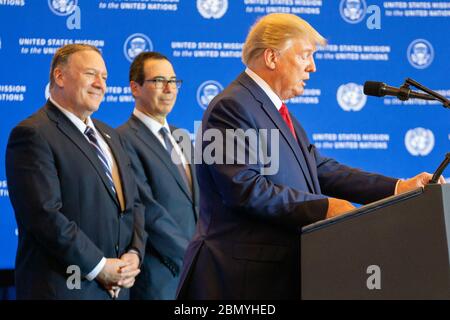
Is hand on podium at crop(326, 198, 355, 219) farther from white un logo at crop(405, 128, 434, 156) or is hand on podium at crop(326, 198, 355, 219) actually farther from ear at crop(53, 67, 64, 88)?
white un logo at crop(405, 128, 434, 156)

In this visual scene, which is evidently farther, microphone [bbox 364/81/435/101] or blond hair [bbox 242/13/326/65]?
blond hair [bbox 242/13/326/65]

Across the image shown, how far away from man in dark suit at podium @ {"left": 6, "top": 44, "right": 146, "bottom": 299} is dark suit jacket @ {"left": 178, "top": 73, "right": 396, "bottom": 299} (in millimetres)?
705

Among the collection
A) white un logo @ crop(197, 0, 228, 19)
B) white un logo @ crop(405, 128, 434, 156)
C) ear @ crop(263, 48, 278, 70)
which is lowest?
ear @ crop(263, 48, 278, 70)

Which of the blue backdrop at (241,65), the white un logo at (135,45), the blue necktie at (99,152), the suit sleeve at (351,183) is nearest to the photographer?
the suit sleeve at (351,183)

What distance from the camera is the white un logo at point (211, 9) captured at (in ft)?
18.3

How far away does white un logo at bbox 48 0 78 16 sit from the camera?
17.6 ft

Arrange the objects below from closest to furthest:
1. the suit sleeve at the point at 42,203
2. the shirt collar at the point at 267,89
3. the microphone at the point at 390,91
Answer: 1. the microphone at the point at 390,91
2. the shirt collar at the point at 267,89
3. the suit sleeve at the point at 42,203

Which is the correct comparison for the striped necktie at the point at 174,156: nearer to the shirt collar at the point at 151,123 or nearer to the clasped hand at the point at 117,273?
the shirt collar at the point at 151,123

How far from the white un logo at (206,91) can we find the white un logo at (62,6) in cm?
105

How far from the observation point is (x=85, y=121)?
3.99 m

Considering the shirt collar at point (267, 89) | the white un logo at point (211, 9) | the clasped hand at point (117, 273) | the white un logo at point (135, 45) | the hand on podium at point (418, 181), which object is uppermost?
the white un logo at point (211, 9)

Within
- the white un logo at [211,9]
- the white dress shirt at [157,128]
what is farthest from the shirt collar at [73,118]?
the white un logo at [211,9]

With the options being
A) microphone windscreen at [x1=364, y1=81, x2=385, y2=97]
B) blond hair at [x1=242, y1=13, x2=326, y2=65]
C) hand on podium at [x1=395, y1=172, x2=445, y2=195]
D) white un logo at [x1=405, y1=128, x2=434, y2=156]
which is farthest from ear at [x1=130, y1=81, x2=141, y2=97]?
microphone windscreen at [x1=364, y1=81, x2=385, y2=97]
